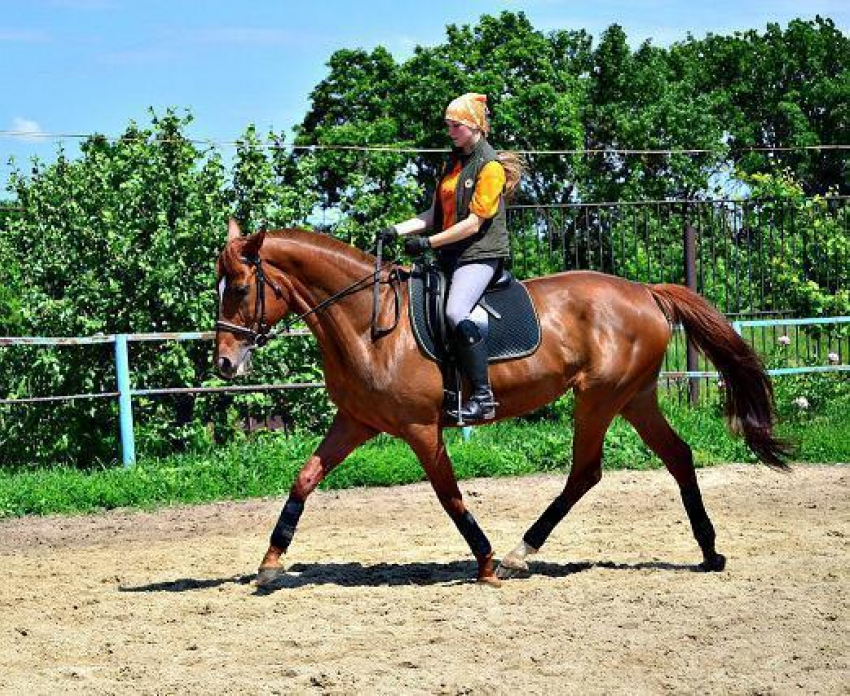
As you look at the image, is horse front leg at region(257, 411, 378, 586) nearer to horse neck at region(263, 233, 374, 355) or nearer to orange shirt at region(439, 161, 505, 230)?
horse neck at region(263, 233, 374, 355)

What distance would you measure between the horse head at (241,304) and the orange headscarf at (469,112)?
1.34 metres

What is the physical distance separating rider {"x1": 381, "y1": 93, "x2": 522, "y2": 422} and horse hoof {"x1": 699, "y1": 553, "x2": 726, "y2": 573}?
5.29 ft

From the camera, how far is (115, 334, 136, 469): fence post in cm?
1219

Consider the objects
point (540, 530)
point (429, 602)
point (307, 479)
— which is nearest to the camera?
point (429, 602)

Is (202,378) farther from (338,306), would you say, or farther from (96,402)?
(338,306)

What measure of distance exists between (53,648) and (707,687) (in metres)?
3.24

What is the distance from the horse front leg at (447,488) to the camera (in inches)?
303

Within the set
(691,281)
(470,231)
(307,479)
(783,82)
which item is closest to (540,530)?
(307,479)

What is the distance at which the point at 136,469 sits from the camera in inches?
476

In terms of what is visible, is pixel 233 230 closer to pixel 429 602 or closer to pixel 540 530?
pixel 429 602

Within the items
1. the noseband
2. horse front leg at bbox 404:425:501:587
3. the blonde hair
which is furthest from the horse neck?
the blonde hair

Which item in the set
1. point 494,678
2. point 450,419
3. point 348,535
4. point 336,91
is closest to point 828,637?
point 494,678

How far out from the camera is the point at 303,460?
1251 centimetres

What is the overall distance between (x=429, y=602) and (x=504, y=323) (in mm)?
1806
